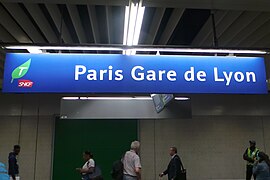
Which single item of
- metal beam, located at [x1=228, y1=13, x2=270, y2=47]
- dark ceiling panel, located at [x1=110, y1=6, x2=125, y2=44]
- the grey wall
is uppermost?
dark ceiling panel, located at [x1=110, y1=6, x2=125, y2=44]

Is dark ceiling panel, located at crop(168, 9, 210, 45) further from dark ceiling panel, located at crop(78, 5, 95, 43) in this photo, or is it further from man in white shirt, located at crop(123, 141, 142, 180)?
man in white shirt, located at crop(123, 141, 142, 180)

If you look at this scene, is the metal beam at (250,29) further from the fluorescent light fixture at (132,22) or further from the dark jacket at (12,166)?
the dark jacket at (12,166)

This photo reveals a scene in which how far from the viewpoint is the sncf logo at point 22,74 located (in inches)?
132

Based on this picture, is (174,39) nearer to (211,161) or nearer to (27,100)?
(211,161)

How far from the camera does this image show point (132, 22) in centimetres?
340

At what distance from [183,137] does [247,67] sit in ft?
24.6

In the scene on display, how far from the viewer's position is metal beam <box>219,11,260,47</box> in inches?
211

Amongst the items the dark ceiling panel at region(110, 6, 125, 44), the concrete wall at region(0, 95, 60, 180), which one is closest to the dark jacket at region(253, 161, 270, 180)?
the dark ceiling panel at region(110, 6, 125, 44)

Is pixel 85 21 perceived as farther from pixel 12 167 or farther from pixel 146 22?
pixel 12 167

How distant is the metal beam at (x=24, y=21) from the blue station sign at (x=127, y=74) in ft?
6.02

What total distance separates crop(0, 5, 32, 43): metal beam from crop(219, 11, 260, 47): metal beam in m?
4.09

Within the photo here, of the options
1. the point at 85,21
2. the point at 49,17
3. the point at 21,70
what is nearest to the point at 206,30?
the point at 85,21

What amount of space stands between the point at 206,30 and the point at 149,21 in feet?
4.16

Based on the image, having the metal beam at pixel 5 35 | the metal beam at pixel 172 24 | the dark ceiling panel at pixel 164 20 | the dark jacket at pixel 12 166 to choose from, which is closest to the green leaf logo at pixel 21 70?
the metal beam at pixel 172 24
